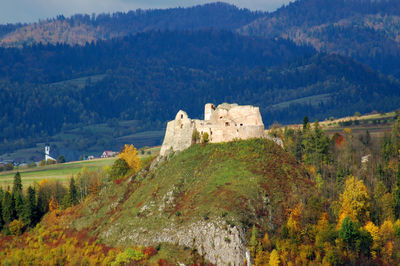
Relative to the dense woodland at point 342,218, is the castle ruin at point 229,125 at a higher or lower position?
higher

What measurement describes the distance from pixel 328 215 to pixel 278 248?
17.5 m

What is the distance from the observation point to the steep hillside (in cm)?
12181

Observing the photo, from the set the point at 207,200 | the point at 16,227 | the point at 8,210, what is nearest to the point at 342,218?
the point at 207,200

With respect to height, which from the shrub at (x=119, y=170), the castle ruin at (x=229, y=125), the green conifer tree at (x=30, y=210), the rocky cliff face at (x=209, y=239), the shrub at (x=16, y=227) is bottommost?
the shrub at (x=16, y=227)

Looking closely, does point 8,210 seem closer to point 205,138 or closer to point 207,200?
point 205,138

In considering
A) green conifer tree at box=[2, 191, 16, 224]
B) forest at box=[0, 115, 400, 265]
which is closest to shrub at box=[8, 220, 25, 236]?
forest at box=[0, 115, 400, 265]

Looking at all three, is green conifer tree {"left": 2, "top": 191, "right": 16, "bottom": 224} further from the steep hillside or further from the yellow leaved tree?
the yellow leaved tree

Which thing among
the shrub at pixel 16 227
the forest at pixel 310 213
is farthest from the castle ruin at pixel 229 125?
the shrub at pixel 16 227

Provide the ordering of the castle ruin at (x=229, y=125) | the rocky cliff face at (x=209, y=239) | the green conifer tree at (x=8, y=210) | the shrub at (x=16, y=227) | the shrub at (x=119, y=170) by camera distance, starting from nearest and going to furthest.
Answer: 1. the rocky cliff face at (x=209, y=239)
2. the castle ruin at (x=229, y=125)
3. the shrub at (x=16, y=227)
4. the shrub at (x=119, y=170)
5. the green conifer tree at (x=8, y=210)

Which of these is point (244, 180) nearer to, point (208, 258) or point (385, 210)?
point (208, 258)

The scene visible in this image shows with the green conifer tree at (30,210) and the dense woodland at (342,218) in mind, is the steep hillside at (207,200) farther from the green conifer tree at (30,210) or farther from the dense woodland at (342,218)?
the green conifer tree at (30,210)

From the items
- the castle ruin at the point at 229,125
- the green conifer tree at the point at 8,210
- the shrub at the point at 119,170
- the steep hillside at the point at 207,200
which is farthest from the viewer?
the green conifer tree at the point at 8,210

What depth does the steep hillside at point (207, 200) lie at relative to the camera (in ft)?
400

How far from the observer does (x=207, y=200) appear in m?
129
